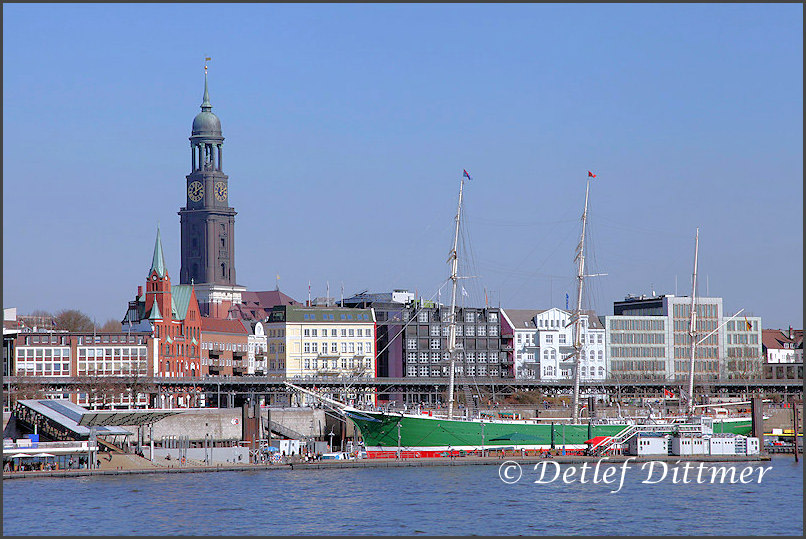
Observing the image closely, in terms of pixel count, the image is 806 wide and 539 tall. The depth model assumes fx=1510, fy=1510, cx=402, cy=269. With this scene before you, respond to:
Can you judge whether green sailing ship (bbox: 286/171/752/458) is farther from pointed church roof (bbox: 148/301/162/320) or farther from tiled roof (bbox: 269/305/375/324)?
tiled roof (bbox: 269/305/375/324)

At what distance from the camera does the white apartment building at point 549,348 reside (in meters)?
195

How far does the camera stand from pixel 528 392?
173 meters

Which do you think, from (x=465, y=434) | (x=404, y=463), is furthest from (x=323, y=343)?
(x=404, y=463)

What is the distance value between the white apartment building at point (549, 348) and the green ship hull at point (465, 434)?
6769 cm

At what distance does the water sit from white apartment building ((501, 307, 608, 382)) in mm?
89654

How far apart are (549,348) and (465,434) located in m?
74.0

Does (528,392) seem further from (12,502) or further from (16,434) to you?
(12,502)

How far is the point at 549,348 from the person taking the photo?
197250mm

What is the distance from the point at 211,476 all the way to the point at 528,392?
252ft

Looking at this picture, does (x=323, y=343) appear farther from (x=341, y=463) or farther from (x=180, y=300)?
(x=341, y=463)

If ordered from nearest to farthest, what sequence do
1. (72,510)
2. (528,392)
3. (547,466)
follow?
(72,510)
(547,466)
(528,392)

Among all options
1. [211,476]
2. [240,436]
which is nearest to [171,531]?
[211,476]

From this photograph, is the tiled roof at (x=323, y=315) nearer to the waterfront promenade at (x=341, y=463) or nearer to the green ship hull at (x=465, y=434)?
the green ship hull at (x=465, y=434)

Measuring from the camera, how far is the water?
77000mm
